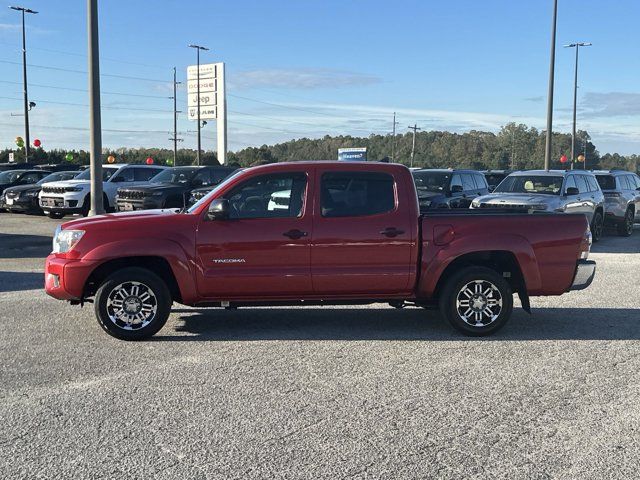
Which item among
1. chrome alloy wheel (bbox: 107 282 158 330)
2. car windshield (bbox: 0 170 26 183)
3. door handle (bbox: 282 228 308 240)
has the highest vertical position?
car windshield (bbox: 0 170 26 183)

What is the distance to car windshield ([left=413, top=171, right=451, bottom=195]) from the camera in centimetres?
1852

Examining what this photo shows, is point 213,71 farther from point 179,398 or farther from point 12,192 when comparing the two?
point 179,398

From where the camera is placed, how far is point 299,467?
411 cm

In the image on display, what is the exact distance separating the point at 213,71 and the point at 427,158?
130 feet

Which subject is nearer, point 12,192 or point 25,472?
point 25,472

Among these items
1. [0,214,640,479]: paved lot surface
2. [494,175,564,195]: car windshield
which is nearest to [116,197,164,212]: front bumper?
[494,175,564,195]: car windshield

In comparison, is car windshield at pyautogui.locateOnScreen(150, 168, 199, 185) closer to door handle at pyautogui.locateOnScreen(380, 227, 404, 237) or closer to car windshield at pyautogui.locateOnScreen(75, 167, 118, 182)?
car windshield at pyautogui.locateOnScreen(75, 167, 118, 182)

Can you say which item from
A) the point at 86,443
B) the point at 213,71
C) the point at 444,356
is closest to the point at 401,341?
the point at 444,356

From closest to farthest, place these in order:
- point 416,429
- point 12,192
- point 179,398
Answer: point 416,429, point 179,398, point 12,192

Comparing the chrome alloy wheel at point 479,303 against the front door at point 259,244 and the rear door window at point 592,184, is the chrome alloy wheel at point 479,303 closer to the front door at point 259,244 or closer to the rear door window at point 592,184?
the front door at point 259,244

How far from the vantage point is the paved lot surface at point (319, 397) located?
4.20 meters

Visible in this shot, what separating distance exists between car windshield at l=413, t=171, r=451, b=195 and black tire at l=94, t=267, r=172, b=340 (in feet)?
39.8

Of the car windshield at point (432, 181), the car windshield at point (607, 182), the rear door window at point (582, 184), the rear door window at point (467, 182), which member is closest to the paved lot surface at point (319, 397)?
the rear door window at point (582, 184)

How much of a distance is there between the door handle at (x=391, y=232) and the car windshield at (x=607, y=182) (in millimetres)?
13872
